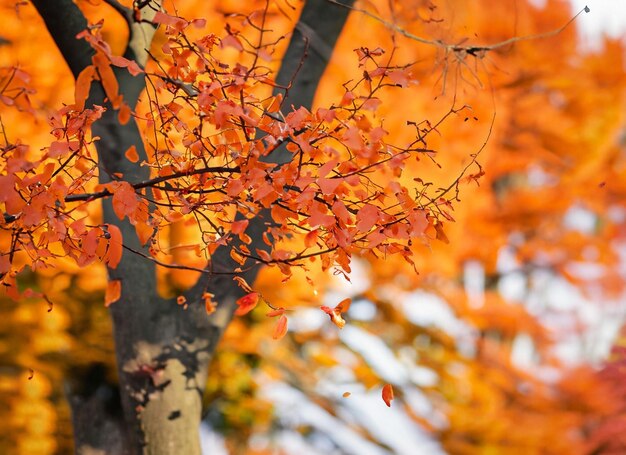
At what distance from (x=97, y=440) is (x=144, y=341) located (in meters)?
1.68

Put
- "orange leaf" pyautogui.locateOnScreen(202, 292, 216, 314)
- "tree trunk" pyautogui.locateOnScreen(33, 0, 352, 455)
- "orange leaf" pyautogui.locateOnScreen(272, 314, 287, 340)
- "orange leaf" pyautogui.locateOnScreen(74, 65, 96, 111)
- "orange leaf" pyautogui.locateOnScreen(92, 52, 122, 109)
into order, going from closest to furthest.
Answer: "orange leaf" pyautogui.locateOnScreen(92, 52, 122, 109)
"orange leaf" pyautogui.locateOnScreen(74, 65, 96, 111)
"orange leaf" pyautogui.locateOnScreen(272, 314, 287, 340)
"tree trunk" pyautogui.locateOnScreen(33, 0, 352, 455)
"orange leaf" pyautogui.locateOnScreen(202, 292, 216, 314)

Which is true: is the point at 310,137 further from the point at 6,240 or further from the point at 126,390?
the point at 6,240

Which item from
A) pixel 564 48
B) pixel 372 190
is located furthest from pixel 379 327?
pixel 372 190

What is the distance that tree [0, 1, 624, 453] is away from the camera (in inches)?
134

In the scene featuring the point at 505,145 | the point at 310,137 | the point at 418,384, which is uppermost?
the point at 505,145

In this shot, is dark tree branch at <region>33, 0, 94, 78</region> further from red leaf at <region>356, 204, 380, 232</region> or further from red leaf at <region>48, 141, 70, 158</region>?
red leaf at <region>356, 204, 380, 232</region>

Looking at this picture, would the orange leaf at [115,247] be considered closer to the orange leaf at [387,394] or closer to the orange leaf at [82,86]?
the orange leaf at [82,86]

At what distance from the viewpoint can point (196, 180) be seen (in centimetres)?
392

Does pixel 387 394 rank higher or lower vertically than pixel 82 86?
lower

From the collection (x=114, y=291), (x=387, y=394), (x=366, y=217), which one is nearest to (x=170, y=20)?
(x=366, y=217)

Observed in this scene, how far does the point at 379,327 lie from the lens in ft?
30.1

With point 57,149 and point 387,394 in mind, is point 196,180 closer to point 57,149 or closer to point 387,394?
point 57,149

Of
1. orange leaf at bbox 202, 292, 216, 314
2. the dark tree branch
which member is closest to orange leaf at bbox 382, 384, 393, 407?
orange leaf at bbox 202, 292, 216, 314

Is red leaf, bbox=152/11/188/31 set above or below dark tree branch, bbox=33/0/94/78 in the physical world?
below
